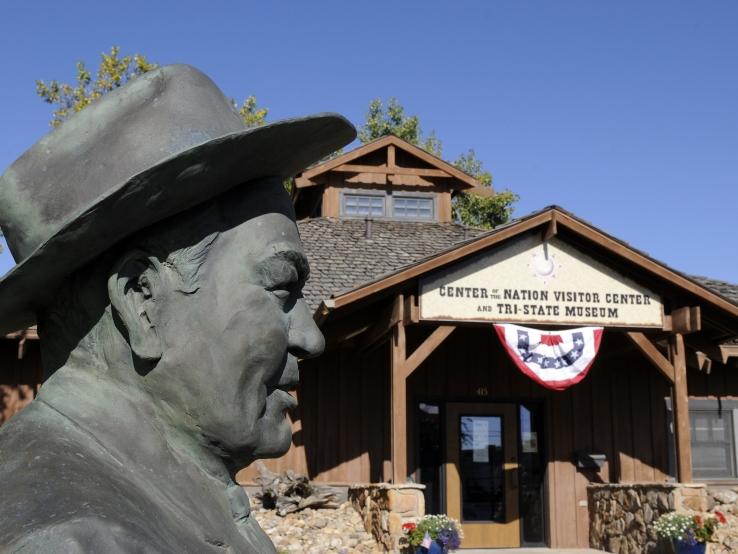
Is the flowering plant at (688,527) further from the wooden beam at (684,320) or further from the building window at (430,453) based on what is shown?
the building window at (430,453)

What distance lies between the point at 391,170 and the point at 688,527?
886cm

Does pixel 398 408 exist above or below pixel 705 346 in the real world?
below

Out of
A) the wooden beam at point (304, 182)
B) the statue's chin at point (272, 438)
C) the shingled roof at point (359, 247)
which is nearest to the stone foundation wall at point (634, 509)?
the shingled roof at point (359, 247)

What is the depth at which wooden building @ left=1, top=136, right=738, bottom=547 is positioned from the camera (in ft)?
43.7

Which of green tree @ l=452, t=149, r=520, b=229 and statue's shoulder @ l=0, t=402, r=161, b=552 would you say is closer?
statue's shoulder @ l=0, t=402, r=161, b=552

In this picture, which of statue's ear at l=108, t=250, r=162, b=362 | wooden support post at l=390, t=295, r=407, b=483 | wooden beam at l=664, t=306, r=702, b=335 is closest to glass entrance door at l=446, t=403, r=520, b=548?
wooden support post at l=390, t=295, r=407, b=483

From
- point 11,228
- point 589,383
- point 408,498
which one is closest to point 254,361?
point 11,228

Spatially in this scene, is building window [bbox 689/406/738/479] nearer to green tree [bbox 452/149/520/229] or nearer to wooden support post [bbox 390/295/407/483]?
wooden support post [bbox 390/295/407/483]

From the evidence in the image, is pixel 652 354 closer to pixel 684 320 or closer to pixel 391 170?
pixel 684 320

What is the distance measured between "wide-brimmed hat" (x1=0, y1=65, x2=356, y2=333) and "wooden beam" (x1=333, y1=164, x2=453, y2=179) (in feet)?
53.6

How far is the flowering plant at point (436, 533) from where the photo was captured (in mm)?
11508

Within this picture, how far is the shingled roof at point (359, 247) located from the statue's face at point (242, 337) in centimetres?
1238

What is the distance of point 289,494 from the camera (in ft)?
45.7

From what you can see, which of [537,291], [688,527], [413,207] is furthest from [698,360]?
[413,207]
